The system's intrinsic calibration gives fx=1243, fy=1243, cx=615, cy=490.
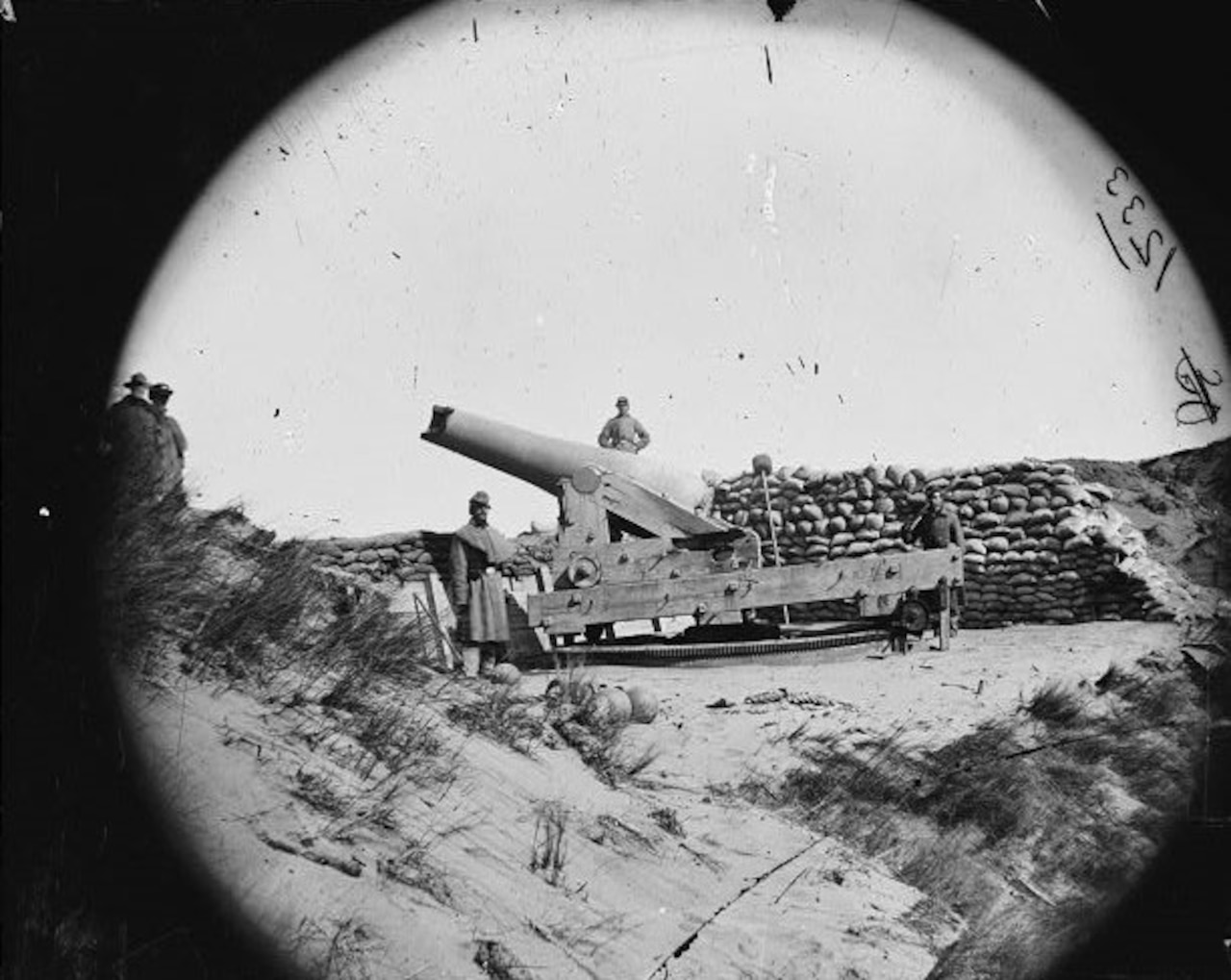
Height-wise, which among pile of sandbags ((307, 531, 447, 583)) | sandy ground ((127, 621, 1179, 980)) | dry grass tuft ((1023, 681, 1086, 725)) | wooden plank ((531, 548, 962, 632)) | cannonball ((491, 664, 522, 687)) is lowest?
sandy ground ((127, 621, 1179, 980))

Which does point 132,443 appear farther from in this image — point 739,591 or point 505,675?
point 739,591

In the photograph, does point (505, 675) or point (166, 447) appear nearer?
point (166, 447)

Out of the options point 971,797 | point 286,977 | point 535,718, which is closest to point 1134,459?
point 971,797

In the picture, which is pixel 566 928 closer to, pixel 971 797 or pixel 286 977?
pixel 286 977

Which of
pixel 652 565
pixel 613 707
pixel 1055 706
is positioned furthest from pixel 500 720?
pixel 1055 706

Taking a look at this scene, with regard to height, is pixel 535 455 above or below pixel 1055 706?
above

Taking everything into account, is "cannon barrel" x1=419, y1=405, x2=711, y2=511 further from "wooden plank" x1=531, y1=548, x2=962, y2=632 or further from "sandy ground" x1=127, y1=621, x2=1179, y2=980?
"sandy ground" x1=127, y1=621, x2=1179, y2=980

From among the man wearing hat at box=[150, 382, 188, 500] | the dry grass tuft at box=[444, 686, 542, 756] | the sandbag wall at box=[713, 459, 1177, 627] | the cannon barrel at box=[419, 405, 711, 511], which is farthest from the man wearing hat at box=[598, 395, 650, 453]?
the dry grass tuft at box=[444, 686, 542, 756]

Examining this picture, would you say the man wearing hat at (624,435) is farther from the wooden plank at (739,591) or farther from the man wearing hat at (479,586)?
the man wearing hat at (479,586)
